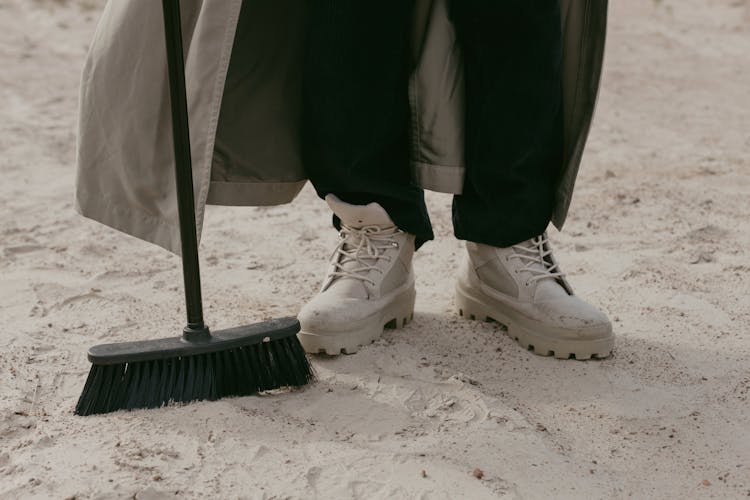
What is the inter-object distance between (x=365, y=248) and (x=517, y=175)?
364mm

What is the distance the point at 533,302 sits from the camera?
6.79ft

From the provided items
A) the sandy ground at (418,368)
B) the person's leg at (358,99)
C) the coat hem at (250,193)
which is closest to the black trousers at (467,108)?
the person's leg at (358,99)

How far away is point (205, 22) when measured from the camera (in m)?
1.76

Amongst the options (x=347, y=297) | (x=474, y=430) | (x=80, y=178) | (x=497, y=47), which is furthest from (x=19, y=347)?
(x=497, y=47)

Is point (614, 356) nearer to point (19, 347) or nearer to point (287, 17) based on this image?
point (287, 17)

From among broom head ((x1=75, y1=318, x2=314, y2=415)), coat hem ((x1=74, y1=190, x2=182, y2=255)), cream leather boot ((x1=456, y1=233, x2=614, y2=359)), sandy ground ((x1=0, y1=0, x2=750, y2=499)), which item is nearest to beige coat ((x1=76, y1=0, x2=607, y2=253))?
coat hem ((x1=74, y1=190, x2=182, y2=255))

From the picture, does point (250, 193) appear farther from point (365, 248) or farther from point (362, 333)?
point (362, 333)

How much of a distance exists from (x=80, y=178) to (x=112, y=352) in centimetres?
41

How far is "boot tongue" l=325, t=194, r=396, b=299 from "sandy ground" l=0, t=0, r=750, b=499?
0.42 ft

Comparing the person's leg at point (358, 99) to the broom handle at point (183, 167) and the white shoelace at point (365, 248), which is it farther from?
the broom handle at point (183, 167)

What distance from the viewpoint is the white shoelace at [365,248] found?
6.86ft

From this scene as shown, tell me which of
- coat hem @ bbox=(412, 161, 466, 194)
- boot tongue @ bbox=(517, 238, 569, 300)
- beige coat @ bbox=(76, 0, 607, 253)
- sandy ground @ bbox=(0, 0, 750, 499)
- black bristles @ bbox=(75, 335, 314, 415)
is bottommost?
sandy ground @ bbox=(0, 0, 750, 499)

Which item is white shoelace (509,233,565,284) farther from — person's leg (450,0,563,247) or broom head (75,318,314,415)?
broom head (75,318,314,415)

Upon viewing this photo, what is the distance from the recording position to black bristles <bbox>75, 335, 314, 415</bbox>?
174cm
